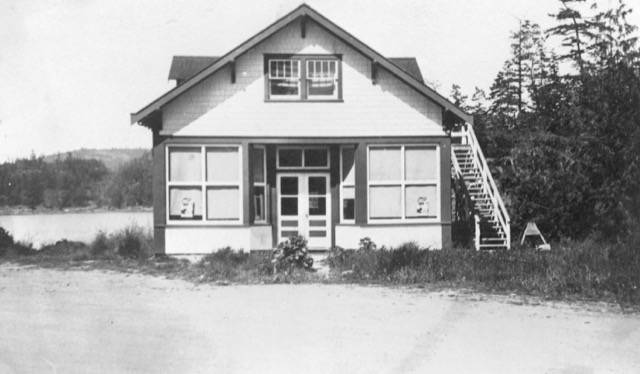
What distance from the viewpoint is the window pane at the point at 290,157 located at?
18.8 metres

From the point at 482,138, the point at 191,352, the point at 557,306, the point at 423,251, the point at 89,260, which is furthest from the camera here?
the point at 482,138

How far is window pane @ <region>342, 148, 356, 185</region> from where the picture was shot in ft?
60.2

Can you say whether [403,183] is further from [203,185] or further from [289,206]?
[203,185]

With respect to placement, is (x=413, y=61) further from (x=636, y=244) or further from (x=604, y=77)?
(x=636, y=244)

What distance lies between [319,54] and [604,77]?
8.30 meters

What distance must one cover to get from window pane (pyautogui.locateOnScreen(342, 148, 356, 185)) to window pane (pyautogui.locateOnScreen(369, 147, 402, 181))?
663 millimetres

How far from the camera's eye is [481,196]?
20266 millimetres

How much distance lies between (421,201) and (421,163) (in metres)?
1.11

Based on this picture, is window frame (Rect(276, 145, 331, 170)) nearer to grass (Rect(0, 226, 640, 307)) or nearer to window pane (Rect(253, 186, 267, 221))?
window pane (Rect(253, 186, 267, 221))

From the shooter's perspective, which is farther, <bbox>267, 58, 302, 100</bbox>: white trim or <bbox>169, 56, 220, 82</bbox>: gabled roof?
<bbox>169, 56, 220, 82</bbox>: gabled roof

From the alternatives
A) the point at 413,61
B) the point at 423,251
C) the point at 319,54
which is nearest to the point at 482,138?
the point at 413,61

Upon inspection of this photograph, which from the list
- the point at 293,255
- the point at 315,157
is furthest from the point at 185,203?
the point at 293,255

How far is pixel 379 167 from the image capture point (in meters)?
18.0

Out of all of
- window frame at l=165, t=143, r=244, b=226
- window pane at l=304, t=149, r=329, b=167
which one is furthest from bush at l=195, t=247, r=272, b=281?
window pane at l=304, t=149, r=329, b=167
